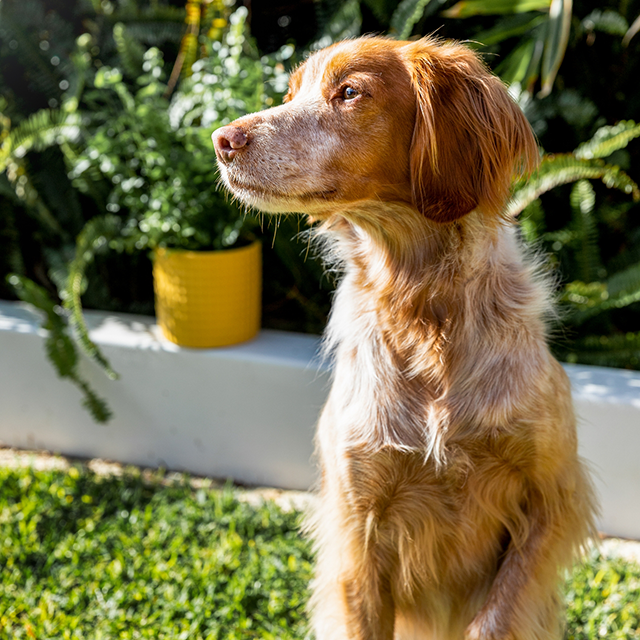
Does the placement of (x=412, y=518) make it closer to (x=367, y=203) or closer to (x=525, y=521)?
(x=525, y=521)

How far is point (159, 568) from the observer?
282 centimetres

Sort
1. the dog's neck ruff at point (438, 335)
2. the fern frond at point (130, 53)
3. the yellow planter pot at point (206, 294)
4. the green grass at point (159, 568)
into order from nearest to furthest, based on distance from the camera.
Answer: the dog's neck ruff at point (438, 335)
the green grass at point (159, 568)
the yellow planter pot at point (206, 294)
the fern frond at point (130, 53)

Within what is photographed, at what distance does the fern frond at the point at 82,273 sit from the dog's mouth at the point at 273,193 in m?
1.96

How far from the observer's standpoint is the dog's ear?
156 centimetres

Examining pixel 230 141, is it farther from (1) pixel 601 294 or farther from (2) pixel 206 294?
(1) pixel 601 294

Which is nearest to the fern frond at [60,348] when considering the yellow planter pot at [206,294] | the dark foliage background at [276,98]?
the dark foliage background at [276,98]

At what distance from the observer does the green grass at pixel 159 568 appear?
101 inches

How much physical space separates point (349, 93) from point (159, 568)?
2130 millimetres

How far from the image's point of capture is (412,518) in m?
1.80

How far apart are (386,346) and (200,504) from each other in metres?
1.84

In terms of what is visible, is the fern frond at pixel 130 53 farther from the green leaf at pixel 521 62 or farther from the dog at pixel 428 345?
the dog at pixel 428 345

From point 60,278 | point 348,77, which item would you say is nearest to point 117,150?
point 60,278

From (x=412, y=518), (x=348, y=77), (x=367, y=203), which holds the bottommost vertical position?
(x=412, y=518)

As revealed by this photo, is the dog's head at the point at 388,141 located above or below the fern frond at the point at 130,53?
above
